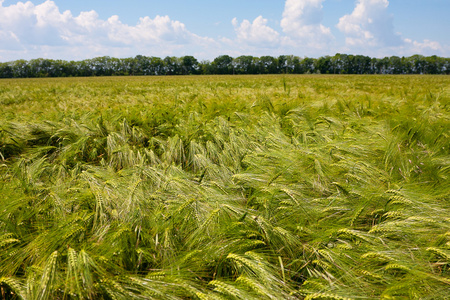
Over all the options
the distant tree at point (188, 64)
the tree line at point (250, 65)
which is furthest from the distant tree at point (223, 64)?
the distant tree at point (188, 64)

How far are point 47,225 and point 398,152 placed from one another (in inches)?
104

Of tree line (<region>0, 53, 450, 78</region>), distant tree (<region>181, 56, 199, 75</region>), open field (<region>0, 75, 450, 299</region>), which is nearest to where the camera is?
open field (<region>0, 75, 450, 299</region>)

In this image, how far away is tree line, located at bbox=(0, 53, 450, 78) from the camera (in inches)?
3258

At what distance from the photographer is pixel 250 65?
88562mm

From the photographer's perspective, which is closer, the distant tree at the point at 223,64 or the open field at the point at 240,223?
the open field at the point at 240,223

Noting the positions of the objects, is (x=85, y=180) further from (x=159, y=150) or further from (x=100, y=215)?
(x=159, y=150)

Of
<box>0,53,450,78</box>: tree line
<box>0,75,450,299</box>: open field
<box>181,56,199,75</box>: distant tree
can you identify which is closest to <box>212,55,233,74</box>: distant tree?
<box>0,53,450,78</box>: tree line

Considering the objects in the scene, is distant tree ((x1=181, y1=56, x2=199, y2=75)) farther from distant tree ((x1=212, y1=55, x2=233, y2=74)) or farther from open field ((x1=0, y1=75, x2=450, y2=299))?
open field ((x1=0, y1=75, x2=450, y2=299))

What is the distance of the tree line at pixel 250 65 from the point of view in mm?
82744

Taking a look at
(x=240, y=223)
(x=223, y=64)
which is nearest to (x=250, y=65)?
(x=223, y=64)

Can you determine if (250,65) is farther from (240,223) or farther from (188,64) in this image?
(240,223)

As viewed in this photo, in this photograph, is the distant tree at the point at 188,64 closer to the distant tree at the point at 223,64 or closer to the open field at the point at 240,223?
A: the distant tree at the point at 223,64

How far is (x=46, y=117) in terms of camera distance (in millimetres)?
3539

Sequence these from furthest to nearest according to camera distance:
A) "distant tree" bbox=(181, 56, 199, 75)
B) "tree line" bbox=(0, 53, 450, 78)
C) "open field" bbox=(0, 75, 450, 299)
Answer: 1. "distant tree" bbox=(181, 56, 199, 75)
2. "tree line" bbox=(0, 53, 450, 78)
3. "open field" bbox=(0, 75, 450, 299)
